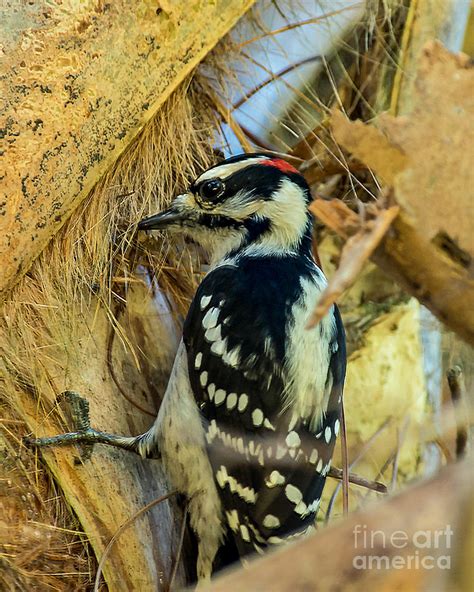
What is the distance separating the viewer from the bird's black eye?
233 cm

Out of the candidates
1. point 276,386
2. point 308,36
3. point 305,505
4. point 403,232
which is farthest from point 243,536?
point 308,36

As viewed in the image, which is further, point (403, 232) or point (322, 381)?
point (322, 381)

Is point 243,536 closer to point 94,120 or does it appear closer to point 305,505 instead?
point 305,505

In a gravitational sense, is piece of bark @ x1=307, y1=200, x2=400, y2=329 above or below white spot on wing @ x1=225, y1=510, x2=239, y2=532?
above

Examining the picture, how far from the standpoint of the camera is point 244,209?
237 cm

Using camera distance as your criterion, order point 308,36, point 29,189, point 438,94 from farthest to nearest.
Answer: point 308,36, point 29,189, point 438,94

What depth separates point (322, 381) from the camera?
7.10ft

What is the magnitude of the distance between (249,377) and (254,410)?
0.27ft

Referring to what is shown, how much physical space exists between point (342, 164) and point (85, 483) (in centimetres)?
114

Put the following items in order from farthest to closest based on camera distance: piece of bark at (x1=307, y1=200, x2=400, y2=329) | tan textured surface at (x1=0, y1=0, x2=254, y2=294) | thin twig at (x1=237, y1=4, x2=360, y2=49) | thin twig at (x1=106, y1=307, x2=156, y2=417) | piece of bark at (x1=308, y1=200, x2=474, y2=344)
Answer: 1. thin twig at (x1=237, y1=4, x2=360, y2=49)
2. thin twig at (x1=106, y1=307, x2=156, y2=417)
3. tan textured surface at (x1=0, y1=0, x2=254, y2=294)
4. piece of bark at (x1=308, y1=200, x2=474, y2=344)
5. piece of bark at (x1=307, y1=200, x2=400, y2=329)

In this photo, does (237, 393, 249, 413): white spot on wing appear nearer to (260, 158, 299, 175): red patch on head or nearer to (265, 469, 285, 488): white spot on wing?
(265, 469, 285, 488): white spot on wing

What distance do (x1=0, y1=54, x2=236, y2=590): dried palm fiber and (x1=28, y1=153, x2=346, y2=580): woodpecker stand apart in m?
0.09

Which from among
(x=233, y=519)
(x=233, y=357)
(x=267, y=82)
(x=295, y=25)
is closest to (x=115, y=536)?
(x=233, y=519)

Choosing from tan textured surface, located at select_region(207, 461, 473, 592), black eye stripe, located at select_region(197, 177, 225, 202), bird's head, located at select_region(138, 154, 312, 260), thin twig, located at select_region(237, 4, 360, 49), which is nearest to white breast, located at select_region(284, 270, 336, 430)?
bird's head, located at select_region(138, 154, 312, 260)
